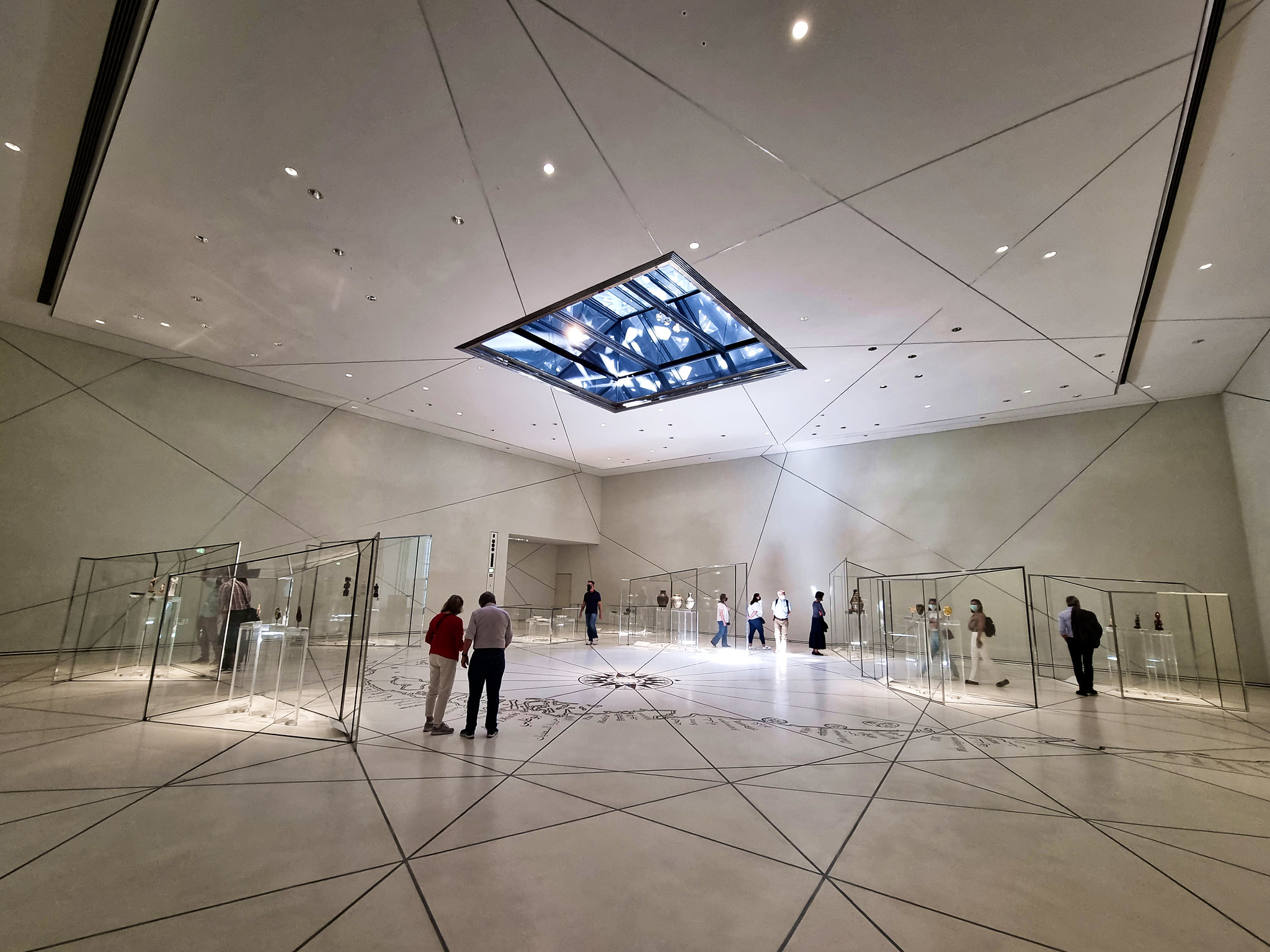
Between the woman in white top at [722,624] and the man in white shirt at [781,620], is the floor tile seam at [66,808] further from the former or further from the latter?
the man in white shirt at [781,620]

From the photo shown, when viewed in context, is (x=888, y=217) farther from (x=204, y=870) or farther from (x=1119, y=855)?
(x=204, y=870)

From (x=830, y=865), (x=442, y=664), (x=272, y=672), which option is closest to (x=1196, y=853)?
(x=830, y=865)

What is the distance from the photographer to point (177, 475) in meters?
11.5

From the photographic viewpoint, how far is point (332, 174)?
602 cm

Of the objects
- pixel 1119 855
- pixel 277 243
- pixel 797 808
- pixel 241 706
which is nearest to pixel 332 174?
pixel 277 243

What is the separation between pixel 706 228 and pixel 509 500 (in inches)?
512

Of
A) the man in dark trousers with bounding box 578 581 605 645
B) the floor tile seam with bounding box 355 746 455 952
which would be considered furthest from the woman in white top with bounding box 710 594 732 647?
the floor tile seam with bounding box 355 746 455 952

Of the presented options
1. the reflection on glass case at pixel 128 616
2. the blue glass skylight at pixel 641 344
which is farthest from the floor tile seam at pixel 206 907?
the blue glass skylight at pixel 641 344

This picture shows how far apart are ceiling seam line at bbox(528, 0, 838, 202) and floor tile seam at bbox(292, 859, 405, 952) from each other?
5903 millimetres

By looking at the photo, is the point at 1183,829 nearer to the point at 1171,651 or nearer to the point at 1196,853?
the point at 1196,853

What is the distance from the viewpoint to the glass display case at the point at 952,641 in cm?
840

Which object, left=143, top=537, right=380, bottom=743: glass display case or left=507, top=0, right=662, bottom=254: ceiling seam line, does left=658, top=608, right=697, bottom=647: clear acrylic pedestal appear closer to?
left=143, top=537, right=380, bottom=743: glass display case

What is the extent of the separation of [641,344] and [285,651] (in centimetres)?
875

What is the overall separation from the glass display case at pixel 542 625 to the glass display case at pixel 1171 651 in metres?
11.6
